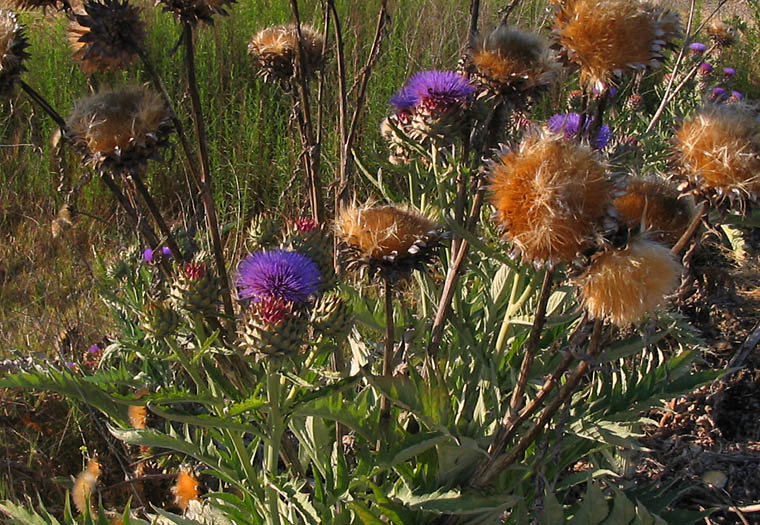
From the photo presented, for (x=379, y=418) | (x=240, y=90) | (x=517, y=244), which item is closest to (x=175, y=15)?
(x=517, y=244)

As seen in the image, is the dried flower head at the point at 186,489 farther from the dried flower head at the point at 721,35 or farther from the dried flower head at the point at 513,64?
the dried flower head at the point at 721,35

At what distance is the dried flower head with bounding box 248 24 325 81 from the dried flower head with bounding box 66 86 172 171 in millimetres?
579

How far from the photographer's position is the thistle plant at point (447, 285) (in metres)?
1.16

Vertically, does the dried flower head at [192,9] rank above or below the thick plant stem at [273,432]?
above

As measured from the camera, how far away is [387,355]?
1.54 meters

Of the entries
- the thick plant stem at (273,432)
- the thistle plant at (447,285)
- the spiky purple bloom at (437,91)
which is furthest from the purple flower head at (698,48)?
the thick plant stem at (273,432)

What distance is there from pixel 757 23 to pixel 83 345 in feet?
23.8

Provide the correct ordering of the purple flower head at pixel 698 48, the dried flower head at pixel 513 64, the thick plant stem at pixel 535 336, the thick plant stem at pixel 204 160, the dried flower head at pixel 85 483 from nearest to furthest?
1. the thick plant stem at pixel 535 336
2. the thick plant stem at pixel 204 160
3. the dried flower head at pixel 513 64
4. the dried flower head at pixel 85 483
5. the purple flower head at pixel 698 48

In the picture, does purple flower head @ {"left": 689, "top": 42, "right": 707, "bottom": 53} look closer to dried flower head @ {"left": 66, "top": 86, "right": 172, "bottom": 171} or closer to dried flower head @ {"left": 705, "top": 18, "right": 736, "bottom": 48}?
dried flower head @ {"left": 705, "top": 18, "right": 736, "bottom": 48}

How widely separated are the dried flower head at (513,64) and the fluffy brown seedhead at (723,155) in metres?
0.40

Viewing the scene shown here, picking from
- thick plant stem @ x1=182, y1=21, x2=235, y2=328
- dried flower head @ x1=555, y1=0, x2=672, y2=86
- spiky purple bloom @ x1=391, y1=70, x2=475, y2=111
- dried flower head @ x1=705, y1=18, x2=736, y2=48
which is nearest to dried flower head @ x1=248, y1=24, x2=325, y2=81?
spiky purple bloom @ x1=391, y1=70, x2=475, y2=111

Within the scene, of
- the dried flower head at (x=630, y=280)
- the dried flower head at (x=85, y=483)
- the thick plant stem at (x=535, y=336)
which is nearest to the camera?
the dried flower head at (x=630, y=280)

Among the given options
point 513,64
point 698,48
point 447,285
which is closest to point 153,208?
point 447,285

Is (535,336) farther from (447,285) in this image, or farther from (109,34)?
(109,34)
